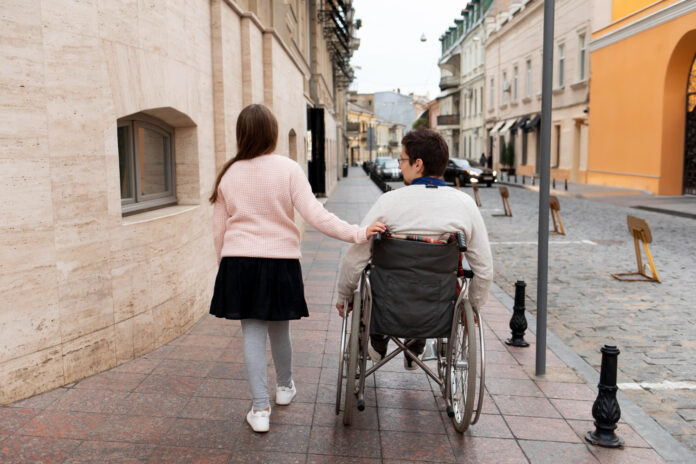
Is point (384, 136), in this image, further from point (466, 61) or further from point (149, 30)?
point (149, 30)

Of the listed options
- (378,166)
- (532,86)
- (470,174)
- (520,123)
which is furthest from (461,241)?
(378,166)

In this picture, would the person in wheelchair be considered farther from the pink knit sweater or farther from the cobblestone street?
the cobblestone street

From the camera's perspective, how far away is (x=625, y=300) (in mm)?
7805

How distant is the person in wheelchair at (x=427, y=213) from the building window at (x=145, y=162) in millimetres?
2394

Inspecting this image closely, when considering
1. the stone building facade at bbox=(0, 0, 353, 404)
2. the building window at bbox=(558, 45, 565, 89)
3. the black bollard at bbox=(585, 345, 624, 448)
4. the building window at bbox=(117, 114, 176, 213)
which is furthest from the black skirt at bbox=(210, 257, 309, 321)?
the building window at bbox=(558, 45, 565, 89)

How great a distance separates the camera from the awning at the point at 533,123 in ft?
116

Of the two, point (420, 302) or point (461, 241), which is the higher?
point (461, 241)

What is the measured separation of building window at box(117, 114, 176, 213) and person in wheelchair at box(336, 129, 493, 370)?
7.85ft

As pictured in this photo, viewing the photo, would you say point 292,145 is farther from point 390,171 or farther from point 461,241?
point 390,171

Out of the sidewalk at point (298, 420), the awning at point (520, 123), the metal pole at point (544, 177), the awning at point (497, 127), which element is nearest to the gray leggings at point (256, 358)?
the sidewalk at point (298, 420)

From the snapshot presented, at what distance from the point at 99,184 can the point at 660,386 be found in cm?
423

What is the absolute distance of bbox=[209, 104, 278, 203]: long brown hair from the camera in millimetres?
3705

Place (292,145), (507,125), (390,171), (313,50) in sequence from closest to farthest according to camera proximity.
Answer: (292,145), (313,50), (507,125), (390,171)

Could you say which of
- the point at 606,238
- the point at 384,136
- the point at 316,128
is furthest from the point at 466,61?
the point at 384,136
